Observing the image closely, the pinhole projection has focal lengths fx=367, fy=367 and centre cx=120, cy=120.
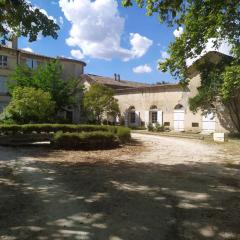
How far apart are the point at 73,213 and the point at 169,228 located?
1.67 meters

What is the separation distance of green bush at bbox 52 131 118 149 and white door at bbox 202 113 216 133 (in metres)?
14.4

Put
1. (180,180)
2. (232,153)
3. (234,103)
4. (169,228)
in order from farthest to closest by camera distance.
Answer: (234,103) < (232,153) < (180,180) < (169,228)

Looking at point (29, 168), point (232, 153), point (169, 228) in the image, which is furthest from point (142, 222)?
point (232, 153)

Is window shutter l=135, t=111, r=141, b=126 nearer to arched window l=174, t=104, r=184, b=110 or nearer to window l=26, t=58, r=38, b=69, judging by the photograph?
arched window l=174, t=104, r=184, b=110

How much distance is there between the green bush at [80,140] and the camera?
15.9 m

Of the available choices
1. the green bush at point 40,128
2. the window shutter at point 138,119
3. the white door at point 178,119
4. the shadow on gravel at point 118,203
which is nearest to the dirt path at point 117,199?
the shadow on gravel at point 118,203

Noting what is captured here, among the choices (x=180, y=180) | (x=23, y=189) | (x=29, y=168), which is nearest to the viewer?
(x=23, y=189)

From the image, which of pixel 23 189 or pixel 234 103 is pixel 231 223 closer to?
pixel 23 189

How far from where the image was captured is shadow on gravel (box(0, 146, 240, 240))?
5387 millimetres

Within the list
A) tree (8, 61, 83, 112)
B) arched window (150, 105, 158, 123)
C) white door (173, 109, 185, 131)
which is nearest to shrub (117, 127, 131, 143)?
white door (173, 109, 185, 131)

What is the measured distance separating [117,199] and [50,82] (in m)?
26.7

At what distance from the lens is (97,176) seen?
32.0ft

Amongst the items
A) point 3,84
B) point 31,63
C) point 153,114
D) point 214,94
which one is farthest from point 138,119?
point 3,84

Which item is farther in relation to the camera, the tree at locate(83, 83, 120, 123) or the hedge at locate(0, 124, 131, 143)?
the tree at locate(83, 83, 120, 123)
